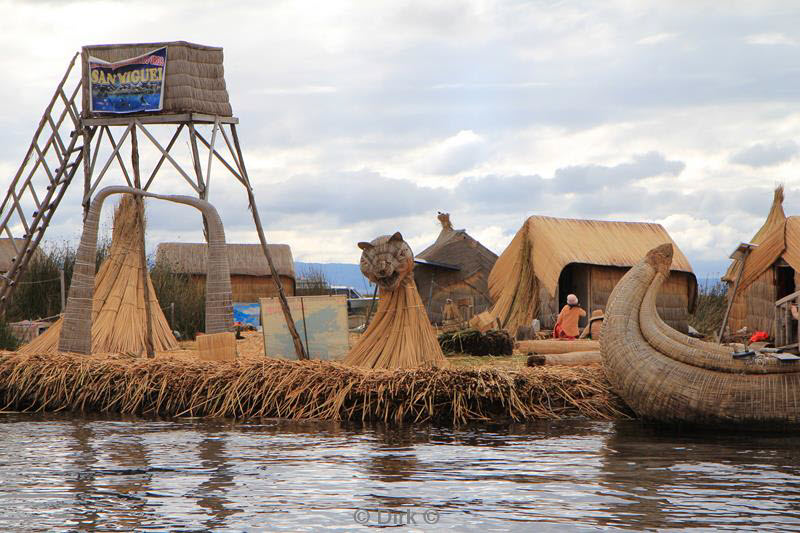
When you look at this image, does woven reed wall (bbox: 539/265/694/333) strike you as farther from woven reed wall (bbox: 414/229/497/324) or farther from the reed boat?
the reed boat

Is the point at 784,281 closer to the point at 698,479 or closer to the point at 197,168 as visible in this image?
the point at 197,168

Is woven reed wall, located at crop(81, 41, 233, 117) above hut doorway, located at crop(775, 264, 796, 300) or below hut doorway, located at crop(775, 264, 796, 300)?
above

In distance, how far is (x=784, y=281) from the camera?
2097 centimetres

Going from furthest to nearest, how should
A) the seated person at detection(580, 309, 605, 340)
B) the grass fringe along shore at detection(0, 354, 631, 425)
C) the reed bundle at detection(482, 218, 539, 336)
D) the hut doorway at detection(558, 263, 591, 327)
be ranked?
the hut doorway at detection(558, 263, 591, 327), the reed bundle at detection(482, 218, 539, 336), the seated person at detection(580, 309, 605, 340), the grass fringe along shore at detection(0, 354, 631, 425)

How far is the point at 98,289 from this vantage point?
1811 centimetres

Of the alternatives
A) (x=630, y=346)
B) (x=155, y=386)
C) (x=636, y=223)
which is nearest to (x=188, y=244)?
(x=636, y=223)

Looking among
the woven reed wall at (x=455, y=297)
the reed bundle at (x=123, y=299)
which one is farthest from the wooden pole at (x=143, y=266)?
the woven reed wall at (x=455, y=297)

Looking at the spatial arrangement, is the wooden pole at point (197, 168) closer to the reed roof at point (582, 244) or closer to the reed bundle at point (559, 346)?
the reed bundle at point (559, 346)

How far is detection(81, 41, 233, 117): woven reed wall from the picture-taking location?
1580 cm

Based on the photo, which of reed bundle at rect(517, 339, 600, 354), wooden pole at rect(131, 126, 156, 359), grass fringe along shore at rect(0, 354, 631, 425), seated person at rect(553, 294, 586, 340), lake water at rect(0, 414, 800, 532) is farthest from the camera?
seated person at rect(553, 294, 586, 340)

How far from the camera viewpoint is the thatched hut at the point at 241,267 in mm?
32625

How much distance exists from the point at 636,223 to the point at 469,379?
14.6 m

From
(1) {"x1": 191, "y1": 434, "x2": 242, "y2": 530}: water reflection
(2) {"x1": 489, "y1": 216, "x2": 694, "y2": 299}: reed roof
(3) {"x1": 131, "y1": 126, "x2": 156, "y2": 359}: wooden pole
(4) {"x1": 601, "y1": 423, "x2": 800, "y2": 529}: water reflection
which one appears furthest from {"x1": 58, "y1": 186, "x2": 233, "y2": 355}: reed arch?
(2) {"x1": 489, "y1": 216, "x2": 694, "y2": 299}: reed roof

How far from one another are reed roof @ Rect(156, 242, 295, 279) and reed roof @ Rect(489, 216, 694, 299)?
996cm
